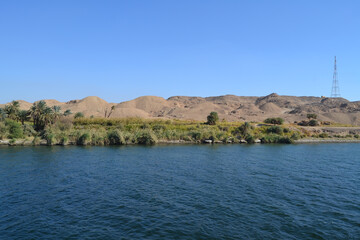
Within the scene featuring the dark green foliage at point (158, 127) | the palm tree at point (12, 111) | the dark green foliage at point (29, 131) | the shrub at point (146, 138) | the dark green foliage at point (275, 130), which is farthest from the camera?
the dark green foliage at point (275, 130)

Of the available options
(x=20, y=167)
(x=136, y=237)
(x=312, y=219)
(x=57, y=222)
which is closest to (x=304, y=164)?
(x=312, y=219)

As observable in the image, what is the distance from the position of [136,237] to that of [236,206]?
759 centimetres

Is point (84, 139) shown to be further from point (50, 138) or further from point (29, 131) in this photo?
point (29, 131)

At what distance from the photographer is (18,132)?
50312mm

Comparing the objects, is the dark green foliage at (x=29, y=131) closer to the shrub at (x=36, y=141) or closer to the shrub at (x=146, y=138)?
the shrub at (x=36, y=141)

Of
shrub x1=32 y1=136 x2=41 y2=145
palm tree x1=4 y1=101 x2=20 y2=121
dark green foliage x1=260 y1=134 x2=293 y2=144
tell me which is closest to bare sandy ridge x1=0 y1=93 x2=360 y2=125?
dark green foliage x1=260 y1=134 x2=293 y2=144

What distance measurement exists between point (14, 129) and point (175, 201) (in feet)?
153

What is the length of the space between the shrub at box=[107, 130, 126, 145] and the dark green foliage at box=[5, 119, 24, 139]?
17.7m

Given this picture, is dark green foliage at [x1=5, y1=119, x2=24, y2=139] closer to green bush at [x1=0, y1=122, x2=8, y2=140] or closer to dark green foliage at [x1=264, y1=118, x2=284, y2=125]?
green bush at [x1=0, y1=122, x2=8, y2=140]

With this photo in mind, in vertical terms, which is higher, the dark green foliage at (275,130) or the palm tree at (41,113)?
the palm tree at (41,113)

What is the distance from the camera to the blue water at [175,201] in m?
13.8

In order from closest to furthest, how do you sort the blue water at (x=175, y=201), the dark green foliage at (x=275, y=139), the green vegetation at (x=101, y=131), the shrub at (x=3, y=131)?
the blue water at (x=175, y=201)
the shrub at (x=3, y=131)
the green vegetation at (x=101, y=131)
the dark green foliage at (x=275, y=139)

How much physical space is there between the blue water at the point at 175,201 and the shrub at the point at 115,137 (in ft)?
66.3

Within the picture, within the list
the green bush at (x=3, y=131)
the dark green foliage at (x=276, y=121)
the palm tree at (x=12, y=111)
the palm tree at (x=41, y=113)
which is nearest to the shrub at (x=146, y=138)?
the palm tree at (x=41, y=113)
